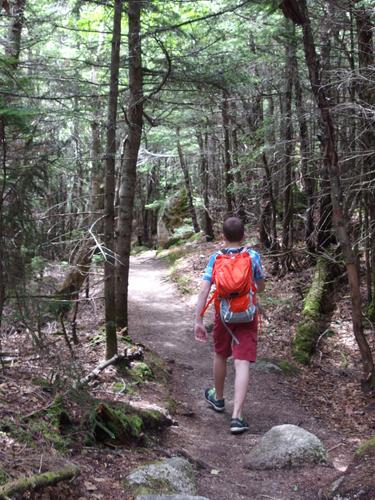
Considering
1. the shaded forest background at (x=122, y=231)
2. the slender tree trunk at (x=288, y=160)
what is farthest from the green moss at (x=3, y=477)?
the slender tree trunk at (x=288, y=160)

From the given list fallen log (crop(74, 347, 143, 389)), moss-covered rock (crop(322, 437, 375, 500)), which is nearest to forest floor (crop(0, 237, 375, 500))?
fallen log (crop(74, 347, 143, 389))

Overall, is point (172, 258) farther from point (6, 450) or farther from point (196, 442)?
point (6, 450)

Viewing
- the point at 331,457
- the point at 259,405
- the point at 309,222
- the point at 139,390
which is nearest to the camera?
the point at 331,457

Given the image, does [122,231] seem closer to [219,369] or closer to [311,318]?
[219,369]

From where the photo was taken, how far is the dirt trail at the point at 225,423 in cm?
386

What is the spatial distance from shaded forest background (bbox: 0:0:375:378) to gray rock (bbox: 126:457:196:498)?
4.62 ft

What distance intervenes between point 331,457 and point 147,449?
1.84 m

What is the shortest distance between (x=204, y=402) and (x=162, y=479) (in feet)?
9.40

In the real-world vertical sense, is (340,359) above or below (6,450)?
below

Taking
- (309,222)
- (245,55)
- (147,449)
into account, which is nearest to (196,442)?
(147,449)

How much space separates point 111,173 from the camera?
5488mm

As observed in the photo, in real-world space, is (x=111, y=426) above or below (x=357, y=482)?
above

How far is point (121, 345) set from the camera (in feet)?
22.5

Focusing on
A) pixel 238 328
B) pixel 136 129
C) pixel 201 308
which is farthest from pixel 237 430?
pixel 136 129
